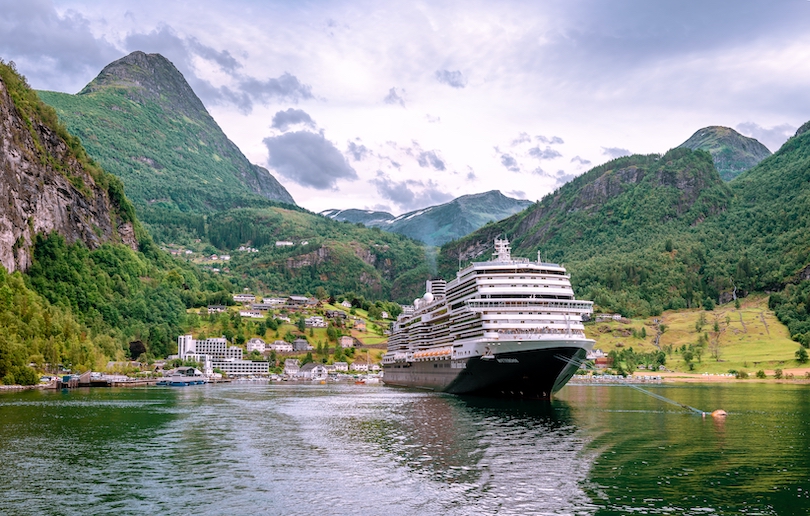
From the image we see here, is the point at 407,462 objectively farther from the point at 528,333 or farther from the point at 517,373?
the point at 528,333

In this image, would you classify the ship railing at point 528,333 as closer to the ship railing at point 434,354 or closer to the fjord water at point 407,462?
the fjord water at point 407,462

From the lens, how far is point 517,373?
308 feet

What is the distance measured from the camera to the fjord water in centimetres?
3766

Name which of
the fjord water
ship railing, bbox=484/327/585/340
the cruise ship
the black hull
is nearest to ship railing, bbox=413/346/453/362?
the cruise ship

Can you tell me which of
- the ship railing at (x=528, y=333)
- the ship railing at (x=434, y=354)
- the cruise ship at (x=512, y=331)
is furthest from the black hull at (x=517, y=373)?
the ship railing at (x=528, y=333)

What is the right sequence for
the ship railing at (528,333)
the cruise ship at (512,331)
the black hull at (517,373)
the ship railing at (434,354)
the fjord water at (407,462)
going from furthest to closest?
1. the ship railing at (434,354)
2. the ship railing at (528,333)
3. the cruise ship at (512,331)
4. the black hull at (517,373)
5. the fjord water at (407,462)

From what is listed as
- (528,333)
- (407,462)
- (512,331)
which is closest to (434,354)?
(512,331)

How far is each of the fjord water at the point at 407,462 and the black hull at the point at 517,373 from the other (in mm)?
8107

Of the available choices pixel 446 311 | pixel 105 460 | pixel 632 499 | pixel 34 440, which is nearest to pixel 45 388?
pixel 446 311

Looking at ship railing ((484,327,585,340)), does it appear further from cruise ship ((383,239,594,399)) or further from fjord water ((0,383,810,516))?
fjord water ((0,383,810,516))

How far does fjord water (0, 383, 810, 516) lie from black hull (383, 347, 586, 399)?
8107 mm

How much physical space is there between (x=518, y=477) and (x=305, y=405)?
61913mm

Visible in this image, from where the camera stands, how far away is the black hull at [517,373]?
89875 mm

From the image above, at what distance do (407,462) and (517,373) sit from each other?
154ft
